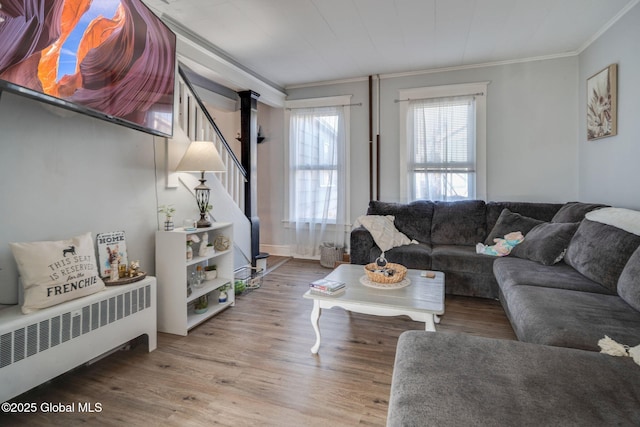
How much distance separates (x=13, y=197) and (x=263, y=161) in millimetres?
3581

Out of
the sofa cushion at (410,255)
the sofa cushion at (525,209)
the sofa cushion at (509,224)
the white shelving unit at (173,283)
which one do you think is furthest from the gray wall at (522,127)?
the white shelving unit at (173,283)

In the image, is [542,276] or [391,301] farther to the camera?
[542,276]

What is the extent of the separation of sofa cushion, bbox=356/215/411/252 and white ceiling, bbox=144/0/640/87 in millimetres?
1880

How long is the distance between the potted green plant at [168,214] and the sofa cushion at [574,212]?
135 inches

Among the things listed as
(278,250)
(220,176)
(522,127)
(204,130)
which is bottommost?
(278,250)

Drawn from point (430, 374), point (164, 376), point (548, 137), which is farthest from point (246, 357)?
point (548, 137)

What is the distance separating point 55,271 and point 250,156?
2.72m

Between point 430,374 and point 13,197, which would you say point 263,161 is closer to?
point 13,197

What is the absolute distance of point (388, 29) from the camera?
307cm

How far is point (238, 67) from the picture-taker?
3812mm

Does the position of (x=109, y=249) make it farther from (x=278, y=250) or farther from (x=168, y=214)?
(x=278, y=250)

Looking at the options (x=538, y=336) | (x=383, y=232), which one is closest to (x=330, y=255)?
(x=383, y=232)

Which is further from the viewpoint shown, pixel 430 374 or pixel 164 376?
pixel 164 376

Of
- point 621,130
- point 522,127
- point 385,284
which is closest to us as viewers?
point 385,284
